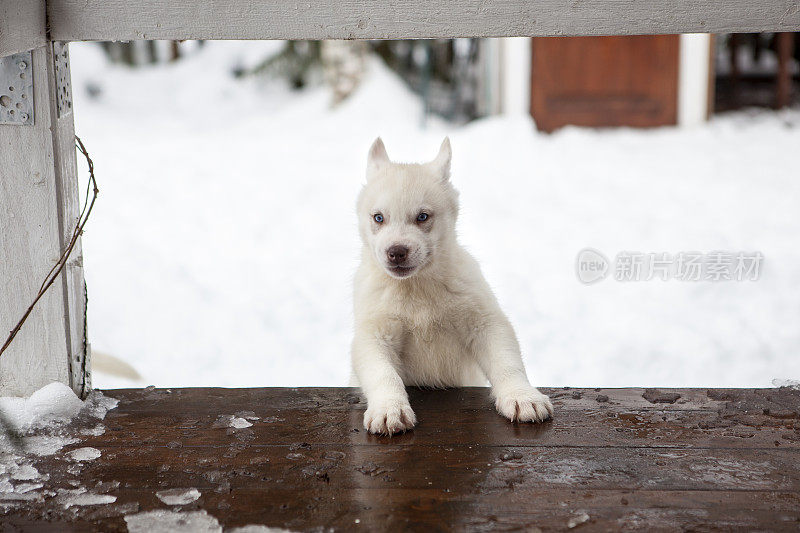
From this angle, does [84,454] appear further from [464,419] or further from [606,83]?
[606,83]

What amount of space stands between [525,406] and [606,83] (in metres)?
9.17

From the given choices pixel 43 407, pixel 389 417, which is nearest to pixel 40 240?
pixel 43 407

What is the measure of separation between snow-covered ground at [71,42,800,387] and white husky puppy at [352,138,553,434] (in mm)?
1302

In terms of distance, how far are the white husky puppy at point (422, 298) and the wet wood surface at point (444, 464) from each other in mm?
130

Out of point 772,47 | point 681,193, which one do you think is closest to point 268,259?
point 681,193

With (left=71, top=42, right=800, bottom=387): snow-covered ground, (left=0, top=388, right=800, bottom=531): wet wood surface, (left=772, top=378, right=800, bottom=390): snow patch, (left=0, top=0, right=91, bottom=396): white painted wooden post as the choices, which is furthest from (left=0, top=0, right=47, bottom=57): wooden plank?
(left=772, top=378, right=800, bottom=390): snow patch

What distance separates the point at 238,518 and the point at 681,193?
7.79m

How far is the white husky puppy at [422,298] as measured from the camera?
2898mm

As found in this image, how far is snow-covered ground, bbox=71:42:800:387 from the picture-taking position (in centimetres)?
647

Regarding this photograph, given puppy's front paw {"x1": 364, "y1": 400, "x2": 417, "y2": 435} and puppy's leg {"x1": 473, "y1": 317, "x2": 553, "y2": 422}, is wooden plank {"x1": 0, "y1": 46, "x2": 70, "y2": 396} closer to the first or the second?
puppy's front paw {"x1": 364, "y1": 400, "x2": 417, "y2": 435}

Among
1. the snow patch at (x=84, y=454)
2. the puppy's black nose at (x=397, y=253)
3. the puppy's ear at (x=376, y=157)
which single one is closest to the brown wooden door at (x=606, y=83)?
the puppy's ear at (x=376, y=157)

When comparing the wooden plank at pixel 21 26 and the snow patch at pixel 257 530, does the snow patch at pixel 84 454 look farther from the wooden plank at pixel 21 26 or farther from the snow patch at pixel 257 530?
the wooden plank at pixel 21 26

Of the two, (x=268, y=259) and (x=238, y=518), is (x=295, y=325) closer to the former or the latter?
(x=268, y=259)

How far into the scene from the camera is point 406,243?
284 cm
